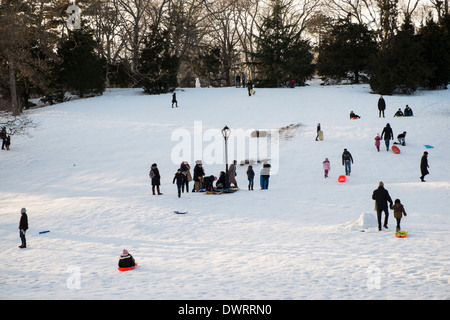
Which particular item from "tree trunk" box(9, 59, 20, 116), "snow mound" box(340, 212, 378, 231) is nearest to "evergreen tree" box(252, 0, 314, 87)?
"tree trunk" box(9, 59, 20, 116)

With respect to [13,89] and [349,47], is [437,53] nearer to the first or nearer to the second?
[349,47]

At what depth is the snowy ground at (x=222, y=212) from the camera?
8766 millimetres

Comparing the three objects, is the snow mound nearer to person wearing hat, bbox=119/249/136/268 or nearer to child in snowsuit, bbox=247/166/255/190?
person wearing hat, bbox=119/249/136/268

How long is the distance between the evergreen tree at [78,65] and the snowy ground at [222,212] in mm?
7563

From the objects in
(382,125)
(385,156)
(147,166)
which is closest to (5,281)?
(147,166)

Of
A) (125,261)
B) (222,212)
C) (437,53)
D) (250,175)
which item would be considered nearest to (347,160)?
(250,175)

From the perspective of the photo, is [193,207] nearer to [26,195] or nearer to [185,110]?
[26,195]

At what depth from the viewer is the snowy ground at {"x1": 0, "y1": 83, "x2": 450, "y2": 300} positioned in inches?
345

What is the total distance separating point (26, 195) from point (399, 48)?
34.7 metres

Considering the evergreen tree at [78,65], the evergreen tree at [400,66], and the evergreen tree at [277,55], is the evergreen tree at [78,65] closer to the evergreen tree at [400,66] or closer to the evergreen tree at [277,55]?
the evergreen tree at [277,55]

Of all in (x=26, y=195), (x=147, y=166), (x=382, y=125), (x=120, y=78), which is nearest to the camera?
(x=26, y=195)

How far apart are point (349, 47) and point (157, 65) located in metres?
21.3

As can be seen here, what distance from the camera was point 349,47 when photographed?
46750mm
